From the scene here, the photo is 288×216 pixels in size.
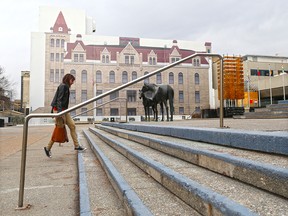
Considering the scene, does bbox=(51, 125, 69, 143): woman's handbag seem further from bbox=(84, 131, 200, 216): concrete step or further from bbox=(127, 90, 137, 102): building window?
bbox=(127, 90, 137, 102): building window

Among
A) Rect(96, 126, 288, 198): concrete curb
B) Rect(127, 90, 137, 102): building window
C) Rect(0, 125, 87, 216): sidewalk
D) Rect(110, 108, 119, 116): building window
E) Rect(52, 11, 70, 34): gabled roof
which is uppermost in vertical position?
Rect(52, 11, 70, 34): gabled roof

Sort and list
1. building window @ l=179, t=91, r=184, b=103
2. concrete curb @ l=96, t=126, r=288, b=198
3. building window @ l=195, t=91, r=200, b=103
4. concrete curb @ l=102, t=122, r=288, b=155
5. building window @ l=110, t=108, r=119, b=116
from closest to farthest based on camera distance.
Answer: concrete curb @ l=96, t=126, r=288, b=198
concrete curb @ l=102, t=122, r=288, b=155
building window @ l=110, t=108, r=119, b=116
building window @ l=179, t=91, r=184, b=103
building window @ l=195, t=91, r=200, b=103

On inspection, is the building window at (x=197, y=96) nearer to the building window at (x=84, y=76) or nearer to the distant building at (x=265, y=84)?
the distant building at (x=265, y=84)

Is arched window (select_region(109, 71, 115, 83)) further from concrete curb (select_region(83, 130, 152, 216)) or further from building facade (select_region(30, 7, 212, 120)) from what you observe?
concrete curb (select_region(83, 130, 152, 216))

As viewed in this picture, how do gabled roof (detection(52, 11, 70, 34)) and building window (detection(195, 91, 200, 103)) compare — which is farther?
building window (detection(195, 91, 200, 103))

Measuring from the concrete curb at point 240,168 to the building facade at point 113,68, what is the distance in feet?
134

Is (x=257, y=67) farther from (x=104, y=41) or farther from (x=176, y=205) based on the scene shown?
(x=176, y=205)

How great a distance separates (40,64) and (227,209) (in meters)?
50.5

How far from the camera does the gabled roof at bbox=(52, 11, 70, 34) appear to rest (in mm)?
48125

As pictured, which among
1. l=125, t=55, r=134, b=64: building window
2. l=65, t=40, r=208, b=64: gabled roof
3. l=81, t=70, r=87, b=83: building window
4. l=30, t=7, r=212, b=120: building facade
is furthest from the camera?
l=125, t=55, r=134, b=64: building window

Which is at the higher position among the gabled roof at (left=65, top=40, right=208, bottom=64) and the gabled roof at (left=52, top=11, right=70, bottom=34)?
the gabled roof at (left=52, top=11, right=70, bottom=34)

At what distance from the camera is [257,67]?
5153 centimetres

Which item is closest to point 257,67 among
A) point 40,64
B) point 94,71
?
point 94,71

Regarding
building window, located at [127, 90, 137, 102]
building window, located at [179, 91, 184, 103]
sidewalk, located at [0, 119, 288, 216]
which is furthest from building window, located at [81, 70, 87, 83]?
sidewalk, located at [0, 119, 288, 216]
